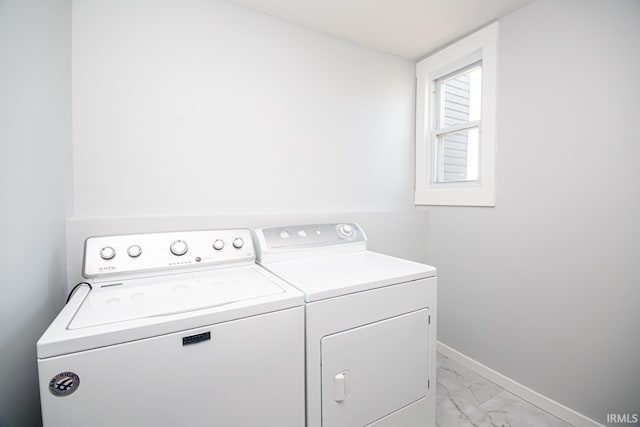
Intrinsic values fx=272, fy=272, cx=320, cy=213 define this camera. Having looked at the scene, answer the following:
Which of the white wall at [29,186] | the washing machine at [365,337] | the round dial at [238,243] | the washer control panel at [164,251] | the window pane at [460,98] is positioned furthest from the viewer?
the window pane at [460,98]

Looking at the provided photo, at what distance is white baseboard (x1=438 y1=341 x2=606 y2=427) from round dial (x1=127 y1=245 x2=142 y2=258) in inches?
89.8

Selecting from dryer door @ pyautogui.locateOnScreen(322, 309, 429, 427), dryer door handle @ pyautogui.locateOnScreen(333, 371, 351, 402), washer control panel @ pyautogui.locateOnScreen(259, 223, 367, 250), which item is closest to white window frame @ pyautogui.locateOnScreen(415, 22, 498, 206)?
washer control panel @ pyautogui.locateOnScreen(259, 223, 367, 250)

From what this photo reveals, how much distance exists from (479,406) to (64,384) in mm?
2024

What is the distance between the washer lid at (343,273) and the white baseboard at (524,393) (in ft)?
3.83

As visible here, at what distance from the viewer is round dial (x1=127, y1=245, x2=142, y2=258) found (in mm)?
1199

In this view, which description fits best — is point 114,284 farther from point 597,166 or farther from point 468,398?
point 597,166

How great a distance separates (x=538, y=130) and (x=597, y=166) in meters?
0.36

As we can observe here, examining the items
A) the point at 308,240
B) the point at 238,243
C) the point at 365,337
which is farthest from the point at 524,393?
the point at 238,243

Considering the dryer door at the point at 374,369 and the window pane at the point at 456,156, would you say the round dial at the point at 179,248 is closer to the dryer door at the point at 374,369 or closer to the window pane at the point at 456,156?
the dryer door at the point at 374,369

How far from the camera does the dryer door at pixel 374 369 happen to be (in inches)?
42.1

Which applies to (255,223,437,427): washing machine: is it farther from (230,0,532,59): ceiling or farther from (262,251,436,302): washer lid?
(230,0,532,59): ceiling

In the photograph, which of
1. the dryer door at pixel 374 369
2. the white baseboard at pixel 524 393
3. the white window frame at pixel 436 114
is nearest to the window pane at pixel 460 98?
the white window frame at pixel 436 114

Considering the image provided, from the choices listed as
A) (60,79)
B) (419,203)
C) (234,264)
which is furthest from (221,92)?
(419,203)

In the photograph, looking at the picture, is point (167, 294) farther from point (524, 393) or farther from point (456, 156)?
point (456, 156)
